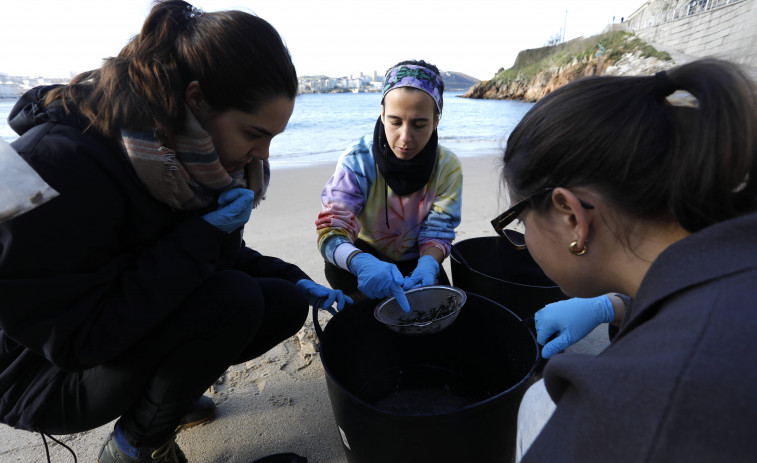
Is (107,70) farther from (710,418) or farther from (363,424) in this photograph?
(710,418)

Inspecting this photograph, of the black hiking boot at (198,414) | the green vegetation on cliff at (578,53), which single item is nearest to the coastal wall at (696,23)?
the green vegetation on cliff at (578,53)

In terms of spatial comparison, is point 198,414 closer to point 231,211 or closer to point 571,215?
point 231,211

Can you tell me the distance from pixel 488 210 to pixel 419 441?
112 inches

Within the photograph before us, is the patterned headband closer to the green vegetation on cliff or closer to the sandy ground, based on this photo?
the sandy ground

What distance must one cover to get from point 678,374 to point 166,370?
1.09m

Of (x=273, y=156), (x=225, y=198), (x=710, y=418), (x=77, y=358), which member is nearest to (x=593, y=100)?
(x=710, y=418)

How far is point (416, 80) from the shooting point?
1.65 m

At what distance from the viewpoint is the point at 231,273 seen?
116 centimetres

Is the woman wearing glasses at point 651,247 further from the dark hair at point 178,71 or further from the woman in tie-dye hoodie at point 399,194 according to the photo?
the woman in tie-dye hoodie at point 399,194

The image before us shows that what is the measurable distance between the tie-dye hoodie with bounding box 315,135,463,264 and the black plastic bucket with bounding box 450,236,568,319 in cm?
17

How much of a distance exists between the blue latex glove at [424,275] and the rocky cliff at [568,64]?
30.9ft

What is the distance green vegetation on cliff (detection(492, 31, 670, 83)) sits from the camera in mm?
19116

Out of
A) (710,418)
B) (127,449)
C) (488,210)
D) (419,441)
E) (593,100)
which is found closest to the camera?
(710,418)

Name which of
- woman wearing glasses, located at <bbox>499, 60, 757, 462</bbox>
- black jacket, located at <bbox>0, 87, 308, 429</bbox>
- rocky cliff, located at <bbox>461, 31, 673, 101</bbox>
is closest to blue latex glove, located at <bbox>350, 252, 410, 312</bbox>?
black jacket, located at <bbox>0, 87, 308, 429</bbox>
